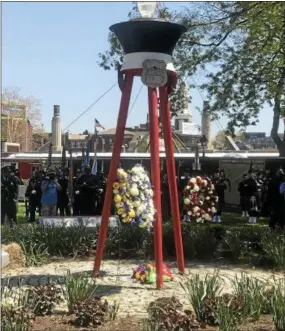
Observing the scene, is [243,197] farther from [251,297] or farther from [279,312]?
[279,312]

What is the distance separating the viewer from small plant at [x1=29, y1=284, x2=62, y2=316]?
5.84 metres

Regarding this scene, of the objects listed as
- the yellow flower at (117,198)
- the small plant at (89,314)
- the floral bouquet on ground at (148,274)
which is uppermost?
the yellow flower at (117,198)

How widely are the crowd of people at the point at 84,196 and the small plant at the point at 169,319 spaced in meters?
8.17

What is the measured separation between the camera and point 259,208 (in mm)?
18891

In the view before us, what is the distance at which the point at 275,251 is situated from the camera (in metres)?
9.11

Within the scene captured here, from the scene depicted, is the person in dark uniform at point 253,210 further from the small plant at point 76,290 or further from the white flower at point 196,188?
the small plant at point 76,290

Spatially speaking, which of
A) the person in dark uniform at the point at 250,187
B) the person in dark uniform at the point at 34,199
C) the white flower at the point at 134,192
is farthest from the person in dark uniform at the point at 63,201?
the white flower at the point at 134,192

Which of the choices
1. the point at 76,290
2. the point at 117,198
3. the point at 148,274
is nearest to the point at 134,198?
the point at 117,198

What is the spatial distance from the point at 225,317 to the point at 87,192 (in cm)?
1135

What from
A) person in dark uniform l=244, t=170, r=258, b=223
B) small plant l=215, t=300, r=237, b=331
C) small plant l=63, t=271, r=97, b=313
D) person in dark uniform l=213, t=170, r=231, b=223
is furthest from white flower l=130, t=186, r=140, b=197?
person in dark uniform l=244, t=170, r=258, b=223

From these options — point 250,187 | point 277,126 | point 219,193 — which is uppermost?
point 277,126

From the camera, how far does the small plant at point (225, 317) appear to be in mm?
4961

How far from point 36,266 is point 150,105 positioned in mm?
3618

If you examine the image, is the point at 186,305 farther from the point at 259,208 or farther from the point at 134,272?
the point at 259,208
